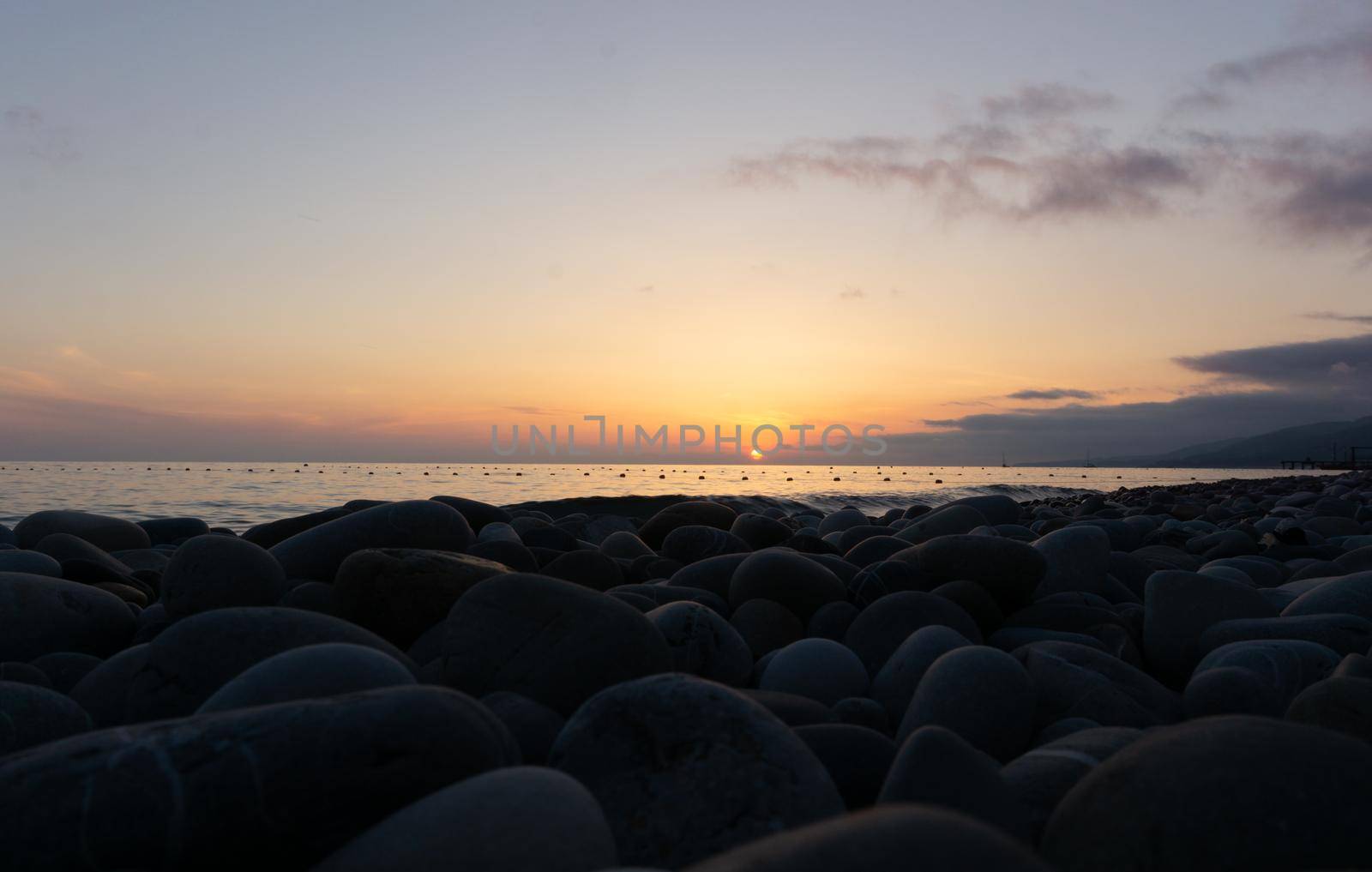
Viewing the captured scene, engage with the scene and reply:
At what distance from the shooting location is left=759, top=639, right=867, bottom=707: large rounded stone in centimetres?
359

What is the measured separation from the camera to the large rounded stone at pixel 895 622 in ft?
13.7

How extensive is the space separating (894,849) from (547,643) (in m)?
1.98

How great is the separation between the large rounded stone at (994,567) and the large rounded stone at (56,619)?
13.7 ft

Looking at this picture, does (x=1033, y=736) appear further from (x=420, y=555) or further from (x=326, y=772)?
(x=420, y=555)

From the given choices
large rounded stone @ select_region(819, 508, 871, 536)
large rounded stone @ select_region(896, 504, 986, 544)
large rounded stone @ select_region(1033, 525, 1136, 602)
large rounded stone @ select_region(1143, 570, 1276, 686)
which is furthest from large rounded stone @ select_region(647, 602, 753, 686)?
large rounded stone @ select_region(819, 508, 871, 536)

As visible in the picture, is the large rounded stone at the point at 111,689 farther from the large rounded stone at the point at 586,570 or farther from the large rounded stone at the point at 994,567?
the large rounded stone at the point at 994,567

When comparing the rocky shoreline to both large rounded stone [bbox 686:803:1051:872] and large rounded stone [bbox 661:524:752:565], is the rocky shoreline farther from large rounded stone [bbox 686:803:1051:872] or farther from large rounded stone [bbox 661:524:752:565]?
large rounded stone [bbox 661:524:752:565]

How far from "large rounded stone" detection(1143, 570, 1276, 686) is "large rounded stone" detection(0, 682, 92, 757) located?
4.49 metres

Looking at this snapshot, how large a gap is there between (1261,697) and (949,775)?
1.91 metres

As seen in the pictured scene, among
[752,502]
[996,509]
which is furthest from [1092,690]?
[752,502]

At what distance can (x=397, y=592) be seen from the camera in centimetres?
397

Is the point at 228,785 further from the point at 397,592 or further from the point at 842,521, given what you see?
the point at 842,521

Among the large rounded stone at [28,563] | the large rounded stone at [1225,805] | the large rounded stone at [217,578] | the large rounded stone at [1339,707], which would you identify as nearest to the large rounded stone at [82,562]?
the large rounded stone at [28,563]

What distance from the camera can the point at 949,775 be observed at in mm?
1982
